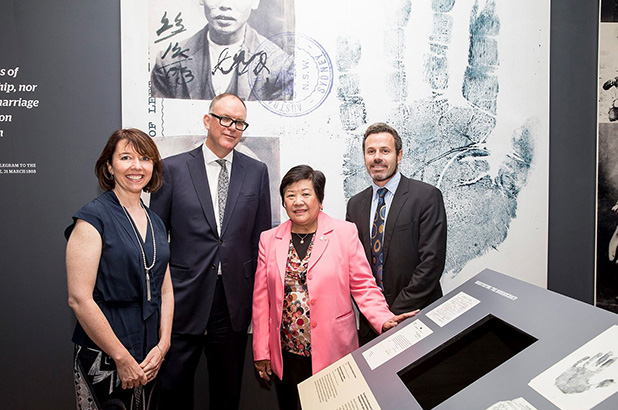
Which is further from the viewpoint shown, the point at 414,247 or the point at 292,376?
the point at 414,247

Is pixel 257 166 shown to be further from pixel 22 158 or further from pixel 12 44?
pixel 12 44

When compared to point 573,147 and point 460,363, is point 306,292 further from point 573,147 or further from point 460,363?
point 573,147

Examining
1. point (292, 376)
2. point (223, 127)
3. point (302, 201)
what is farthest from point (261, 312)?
point (223, 127)

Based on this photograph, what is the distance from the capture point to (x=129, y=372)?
159 centimetres

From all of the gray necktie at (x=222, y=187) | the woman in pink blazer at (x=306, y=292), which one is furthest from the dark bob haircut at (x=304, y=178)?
the gray necktie at (x=222, y=187)

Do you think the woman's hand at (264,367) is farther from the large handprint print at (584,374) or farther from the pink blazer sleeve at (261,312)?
the large handprint print at (584,374)

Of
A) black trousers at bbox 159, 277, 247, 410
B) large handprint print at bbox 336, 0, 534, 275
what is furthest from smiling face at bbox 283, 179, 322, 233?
large handprint print at bbox 336, 0, 534, 275

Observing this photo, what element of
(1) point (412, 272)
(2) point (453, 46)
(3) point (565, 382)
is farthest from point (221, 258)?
(2) point (453, 46)

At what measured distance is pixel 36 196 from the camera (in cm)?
249

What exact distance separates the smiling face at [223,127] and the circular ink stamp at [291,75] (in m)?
0.50

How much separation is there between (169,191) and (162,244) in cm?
39

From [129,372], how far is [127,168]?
2.73 feet

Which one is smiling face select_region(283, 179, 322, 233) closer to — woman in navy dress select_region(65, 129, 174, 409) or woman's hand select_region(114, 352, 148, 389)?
woman in navy dress select_region(65, 129, 174, 409)

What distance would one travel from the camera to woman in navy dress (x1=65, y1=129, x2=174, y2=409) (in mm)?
1539
